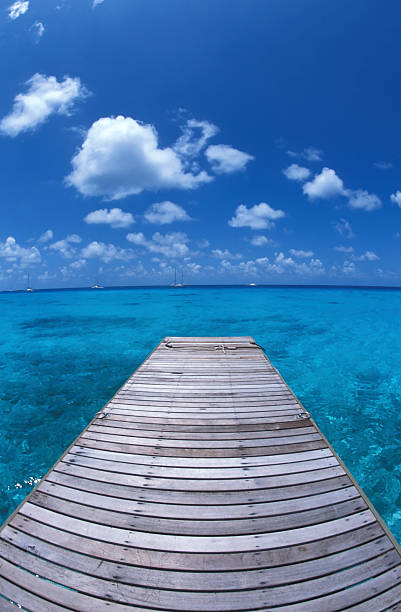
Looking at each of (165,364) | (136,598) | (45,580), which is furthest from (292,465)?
(165,364)

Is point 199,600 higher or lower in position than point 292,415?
lower

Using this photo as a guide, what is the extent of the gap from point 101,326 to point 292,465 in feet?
74.0

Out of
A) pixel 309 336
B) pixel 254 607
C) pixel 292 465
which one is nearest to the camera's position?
pixel 254 607

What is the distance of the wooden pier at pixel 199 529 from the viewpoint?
2.38 m

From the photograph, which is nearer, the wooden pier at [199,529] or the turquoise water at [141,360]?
the wooden pier at [199,529]

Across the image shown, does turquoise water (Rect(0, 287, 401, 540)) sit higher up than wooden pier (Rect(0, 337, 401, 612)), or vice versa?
wooden pier (Rect(0, 337, 401, 612))

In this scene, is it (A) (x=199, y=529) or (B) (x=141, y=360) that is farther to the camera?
(B) (x=141, y=360)

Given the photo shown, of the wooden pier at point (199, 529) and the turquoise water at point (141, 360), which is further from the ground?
the wooden pier at point (199, 529)

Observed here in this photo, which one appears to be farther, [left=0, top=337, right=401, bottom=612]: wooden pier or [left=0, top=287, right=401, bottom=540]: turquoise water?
[left=0, top=287, right=401, bottom=540]: turquoise water

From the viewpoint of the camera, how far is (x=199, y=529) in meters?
2.96

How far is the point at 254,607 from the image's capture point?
90.5 inches

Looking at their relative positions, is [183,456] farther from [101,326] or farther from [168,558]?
[101,326]

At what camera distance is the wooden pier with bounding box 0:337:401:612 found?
7.82ft

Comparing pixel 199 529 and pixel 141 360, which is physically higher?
pixel 199 529
